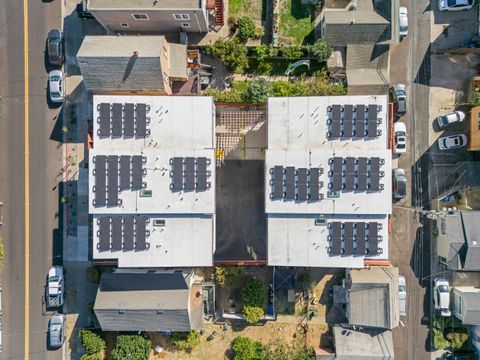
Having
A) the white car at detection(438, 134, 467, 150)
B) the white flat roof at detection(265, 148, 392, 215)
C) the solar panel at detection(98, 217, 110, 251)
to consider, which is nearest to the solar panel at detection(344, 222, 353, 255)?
the white flat roof at detection(265, 148, 392, 215)

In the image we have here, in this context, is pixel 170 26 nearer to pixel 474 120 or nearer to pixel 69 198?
pixel 69 198

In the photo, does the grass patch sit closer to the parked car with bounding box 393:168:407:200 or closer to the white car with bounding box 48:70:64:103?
the parked car with bounding box 393:168:407:200

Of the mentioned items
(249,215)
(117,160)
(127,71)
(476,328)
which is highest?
(127,71)

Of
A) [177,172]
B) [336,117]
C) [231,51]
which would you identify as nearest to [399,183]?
[336,117]

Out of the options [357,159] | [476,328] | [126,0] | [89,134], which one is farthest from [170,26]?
[476,328]

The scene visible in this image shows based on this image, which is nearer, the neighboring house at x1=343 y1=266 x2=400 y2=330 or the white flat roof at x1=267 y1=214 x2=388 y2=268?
the white flat roof at x1=267 y1=214 x2=388 y2=268

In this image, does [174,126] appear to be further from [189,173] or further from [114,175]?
[114,175]
